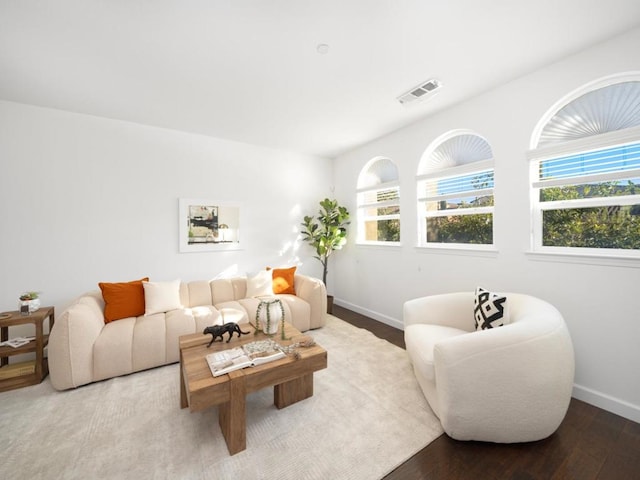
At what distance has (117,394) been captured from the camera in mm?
2219

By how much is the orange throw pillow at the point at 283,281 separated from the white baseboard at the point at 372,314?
50.1 inches

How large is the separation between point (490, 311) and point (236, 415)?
2091 mm

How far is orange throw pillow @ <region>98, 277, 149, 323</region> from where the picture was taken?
2771 mm

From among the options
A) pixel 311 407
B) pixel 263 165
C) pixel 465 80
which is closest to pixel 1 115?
pixel 263 165

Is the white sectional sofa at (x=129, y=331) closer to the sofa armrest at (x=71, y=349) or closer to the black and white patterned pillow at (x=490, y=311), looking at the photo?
the sofa armrest at (x=71, y=349)

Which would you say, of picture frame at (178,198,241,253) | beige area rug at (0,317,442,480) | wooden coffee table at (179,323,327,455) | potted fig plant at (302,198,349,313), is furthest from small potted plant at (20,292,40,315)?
potted fig plant at (302,198,349,313)

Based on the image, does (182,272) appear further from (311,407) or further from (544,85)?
(544,85)

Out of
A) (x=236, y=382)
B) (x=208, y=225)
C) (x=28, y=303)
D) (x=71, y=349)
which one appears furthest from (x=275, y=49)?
(x=28, y=303)

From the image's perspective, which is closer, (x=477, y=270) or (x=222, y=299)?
(x=477, y=270)

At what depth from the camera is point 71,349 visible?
2.23 metres

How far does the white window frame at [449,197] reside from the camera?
9.29ft

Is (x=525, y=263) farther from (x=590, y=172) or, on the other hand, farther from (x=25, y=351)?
(x=25, y=351)

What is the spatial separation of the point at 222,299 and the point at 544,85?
4.27 m

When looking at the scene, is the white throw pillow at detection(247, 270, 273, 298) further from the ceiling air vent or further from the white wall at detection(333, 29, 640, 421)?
the ceiling air vent
